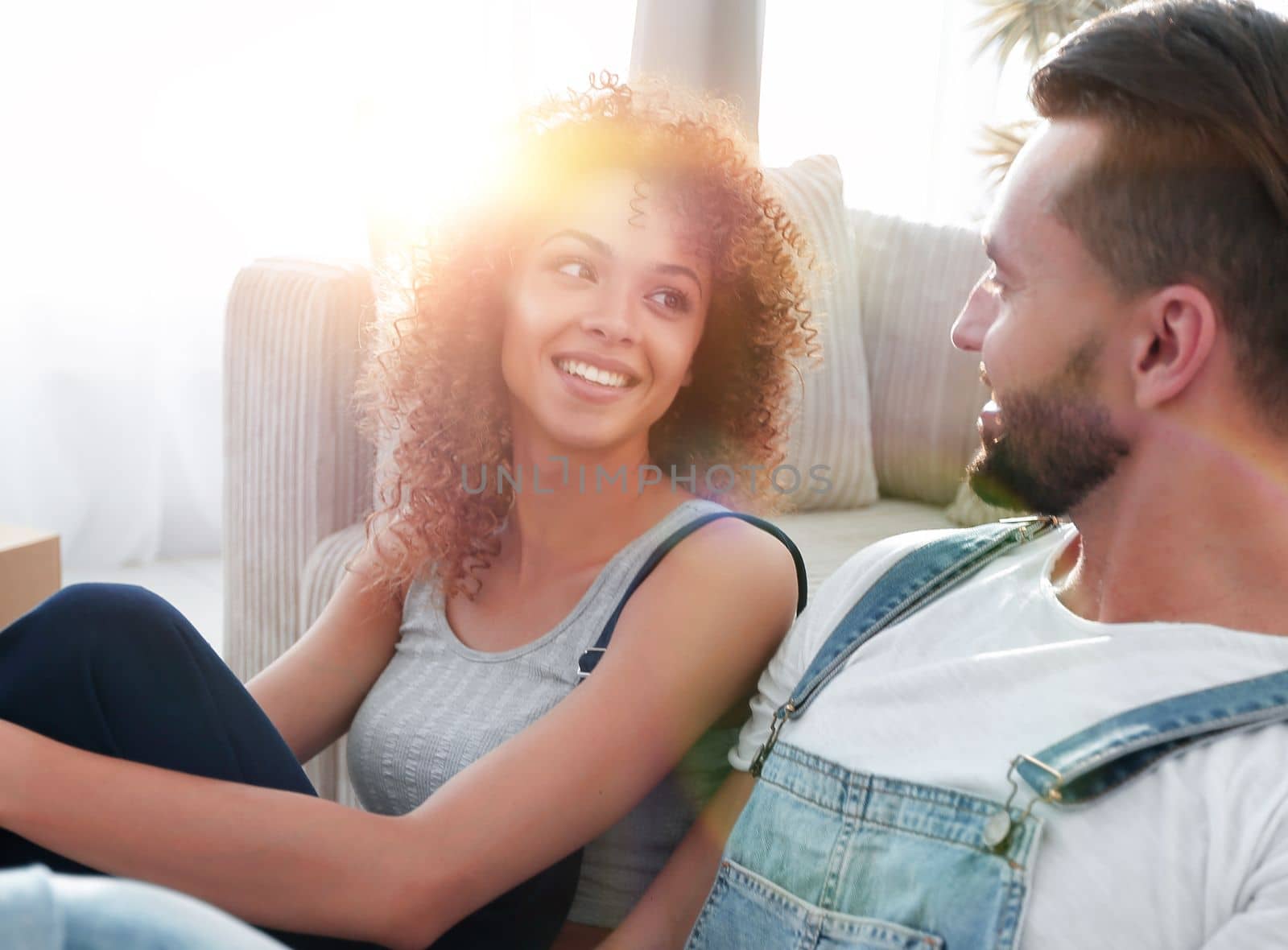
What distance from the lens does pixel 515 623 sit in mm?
1087

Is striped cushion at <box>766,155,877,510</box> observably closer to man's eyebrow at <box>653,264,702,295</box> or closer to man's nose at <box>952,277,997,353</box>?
man's eyebrow at <box>653,264,702,295</box>

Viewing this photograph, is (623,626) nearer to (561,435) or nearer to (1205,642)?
(561,435)

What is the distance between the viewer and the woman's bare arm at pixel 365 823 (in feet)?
2.70

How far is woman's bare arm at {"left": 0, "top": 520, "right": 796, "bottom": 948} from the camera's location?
822 mm

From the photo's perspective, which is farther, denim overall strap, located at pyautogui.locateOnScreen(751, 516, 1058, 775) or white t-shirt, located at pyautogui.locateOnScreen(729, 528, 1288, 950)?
denim overall strap, located at pyautogui.locateOnScreen(751, 516, 1058, 775)

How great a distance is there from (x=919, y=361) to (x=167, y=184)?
1.83m

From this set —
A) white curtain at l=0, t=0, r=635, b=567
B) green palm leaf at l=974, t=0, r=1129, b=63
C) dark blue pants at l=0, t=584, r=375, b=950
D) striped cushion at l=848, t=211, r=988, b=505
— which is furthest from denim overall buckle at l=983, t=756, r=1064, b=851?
green palm leaf at l=974, t=0, r=1129, b=63

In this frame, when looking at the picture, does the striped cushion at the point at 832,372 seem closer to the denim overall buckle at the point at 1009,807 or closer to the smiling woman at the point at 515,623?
the smiling woman at the point at 515,623

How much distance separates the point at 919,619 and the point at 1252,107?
0.36 metres

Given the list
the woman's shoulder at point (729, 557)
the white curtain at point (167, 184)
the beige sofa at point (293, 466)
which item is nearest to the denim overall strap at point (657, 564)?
the woman's shoulder at point (729, 557)

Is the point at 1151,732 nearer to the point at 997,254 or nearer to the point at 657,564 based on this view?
the point at 997,254

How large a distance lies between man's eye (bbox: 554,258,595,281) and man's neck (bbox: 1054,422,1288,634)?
486 millimetres

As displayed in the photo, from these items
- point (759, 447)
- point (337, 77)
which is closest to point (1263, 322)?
point (759, 447)

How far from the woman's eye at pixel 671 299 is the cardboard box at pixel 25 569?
1207mm
